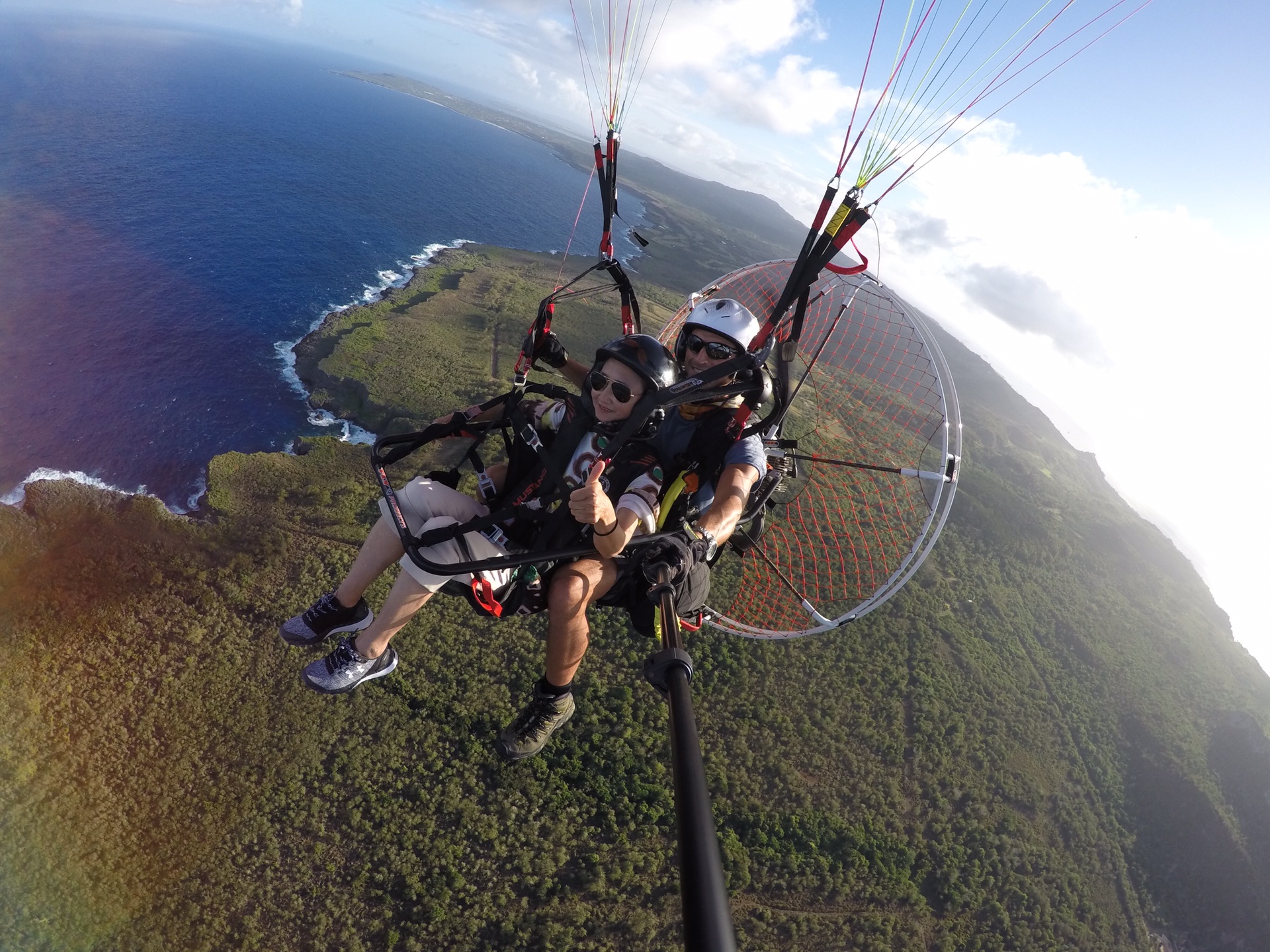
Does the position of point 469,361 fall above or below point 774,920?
above

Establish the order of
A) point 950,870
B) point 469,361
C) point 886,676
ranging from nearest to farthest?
1. point 950,870
2. point 886,676
3. point 469,361

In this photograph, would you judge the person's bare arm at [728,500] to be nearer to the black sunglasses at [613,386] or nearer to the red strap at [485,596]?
the black sunglasses at [613,386]

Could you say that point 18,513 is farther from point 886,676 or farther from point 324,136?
point 324,136

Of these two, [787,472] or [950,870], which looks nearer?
Result: [787,472]

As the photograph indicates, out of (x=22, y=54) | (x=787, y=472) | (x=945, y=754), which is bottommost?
(x=22, y=54)

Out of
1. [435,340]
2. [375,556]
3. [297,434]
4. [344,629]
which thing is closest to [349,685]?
[344,629]

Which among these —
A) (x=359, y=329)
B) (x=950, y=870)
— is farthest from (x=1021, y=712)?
(x=359, y=329)

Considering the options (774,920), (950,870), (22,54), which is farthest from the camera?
(22,54)
